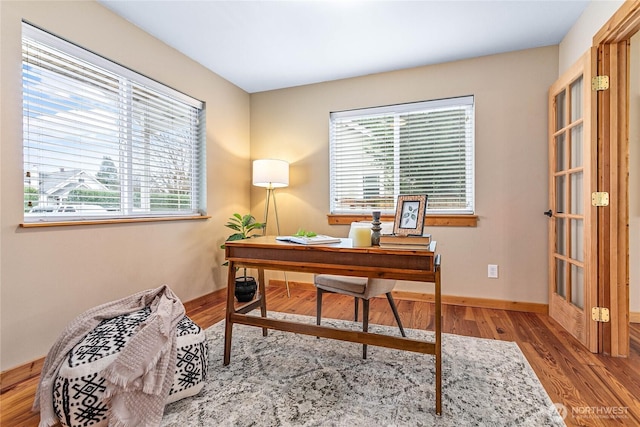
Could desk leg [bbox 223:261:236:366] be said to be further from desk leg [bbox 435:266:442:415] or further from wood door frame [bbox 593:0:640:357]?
wood door frame [bbox 593:0:640:357]

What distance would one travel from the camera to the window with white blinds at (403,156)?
122 inches

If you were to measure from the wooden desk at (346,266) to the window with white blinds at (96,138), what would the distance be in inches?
48.4

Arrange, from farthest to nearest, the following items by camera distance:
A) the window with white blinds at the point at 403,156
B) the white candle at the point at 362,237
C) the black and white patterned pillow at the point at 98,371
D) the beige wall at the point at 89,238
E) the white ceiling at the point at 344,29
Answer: the window with white blinds at the point at 403,156, the white ceiling at the point at 344,29, the beige wall at the point at 89,238, the white candle at the point at 362,237, the black and white patterned pillow at the point at 98,371

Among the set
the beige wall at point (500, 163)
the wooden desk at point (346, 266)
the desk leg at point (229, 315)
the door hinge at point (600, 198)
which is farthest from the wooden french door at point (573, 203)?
the desk leg at point (229, 315)

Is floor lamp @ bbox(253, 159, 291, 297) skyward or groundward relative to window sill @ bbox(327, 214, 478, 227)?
skyward

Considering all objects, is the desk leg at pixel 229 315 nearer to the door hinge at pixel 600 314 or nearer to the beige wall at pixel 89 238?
the beige wall at pixel 89 238

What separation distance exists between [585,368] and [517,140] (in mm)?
1941

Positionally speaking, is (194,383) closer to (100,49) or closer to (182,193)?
(182,193)

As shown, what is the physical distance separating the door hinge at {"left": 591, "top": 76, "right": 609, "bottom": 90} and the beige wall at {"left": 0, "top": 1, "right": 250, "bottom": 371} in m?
3.26

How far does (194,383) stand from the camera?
1582 millimetres

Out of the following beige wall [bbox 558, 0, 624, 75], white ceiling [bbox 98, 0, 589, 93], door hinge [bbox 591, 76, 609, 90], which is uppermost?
white ceiling [bbox 98, 0, 589, 93]

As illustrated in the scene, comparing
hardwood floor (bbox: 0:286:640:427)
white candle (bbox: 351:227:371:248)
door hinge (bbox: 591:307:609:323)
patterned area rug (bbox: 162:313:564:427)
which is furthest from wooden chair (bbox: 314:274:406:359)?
door hinge (bbox: 591:307:609:323)

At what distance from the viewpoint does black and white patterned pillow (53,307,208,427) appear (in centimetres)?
131

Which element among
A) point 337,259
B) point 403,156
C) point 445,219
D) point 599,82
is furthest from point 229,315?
point 599,82
